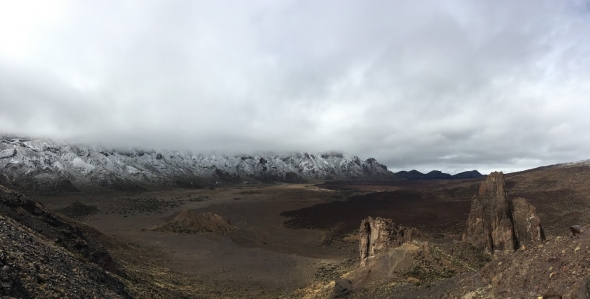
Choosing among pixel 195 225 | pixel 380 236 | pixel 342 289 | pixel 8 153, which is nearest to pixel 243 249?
pixel 195 225

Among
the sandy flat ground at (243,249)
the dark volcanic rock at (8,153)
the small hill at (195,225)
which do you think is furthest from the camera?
the dark volcanic rock at (8,153)

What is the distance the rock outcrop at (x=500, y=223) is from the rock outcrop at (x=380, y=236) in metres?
5.44

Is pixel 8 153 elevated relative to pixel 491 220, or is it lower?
elevated

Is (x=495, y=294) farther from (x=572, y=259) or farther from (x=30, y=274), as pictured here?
(x=30, y=274)

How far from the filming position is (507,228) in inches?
995

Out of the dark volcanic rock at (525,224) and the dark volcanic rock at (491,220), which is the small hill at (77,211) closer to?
the dark volcanic rock at (491,220)

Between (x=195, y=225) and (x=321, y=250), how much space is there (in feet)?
71.9

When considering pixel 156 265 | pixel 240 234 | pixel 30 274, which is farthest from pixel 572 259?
pixel 240 234

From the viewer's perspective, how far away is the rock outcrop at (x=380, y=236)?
26.2 metres

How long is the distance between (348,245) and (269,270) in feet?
52.3

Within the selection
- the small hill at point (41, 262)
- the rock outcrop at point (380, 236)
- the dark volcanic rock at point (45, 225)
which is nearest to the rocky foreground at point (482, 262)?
the rock outcrop at point (380, 236)

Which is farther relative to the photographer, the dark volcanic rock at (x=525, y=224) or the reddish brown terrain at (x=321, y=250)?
the dark volcanic rock at (x=525, y=224)

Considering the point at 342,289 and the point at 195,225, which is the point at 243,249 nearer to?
the point at 195,225

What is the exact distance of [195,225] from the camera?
172ft
